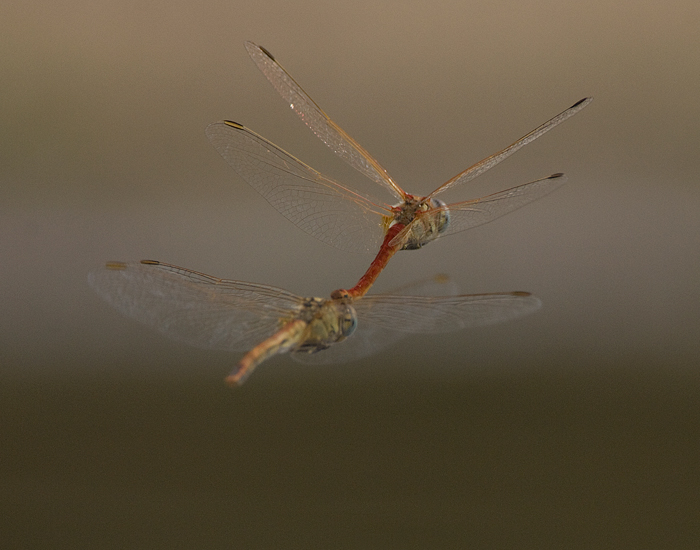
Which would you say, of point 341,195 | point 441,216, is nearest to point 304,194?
point 341,195

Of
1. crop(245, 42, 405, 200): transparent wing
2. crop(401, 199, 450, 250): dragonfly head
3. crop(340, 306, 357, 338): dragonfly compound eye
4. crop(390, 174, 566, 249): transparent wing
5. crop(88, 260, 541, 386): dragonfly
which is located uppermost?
crop(245, 42, 405, 200): transparent wing

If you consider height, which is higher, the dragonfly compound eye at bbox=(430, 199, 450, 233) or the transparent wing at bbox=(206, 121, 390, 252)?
the transparent wing at bbox=(206, 121, 390, 252)

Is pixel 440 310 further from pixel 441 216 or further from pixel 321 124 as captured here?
pixel 321 124

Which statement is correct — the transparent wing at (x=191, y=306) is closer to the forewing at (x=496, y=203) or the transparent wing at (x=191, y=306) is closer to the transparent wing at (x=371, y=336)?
the transparent wing at (x=371, y=336)

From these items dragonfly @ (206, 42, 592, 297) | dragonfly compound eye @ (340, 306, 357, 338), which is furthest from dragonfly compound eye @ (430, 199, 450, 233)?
dragonfly compound eye @ (340, 306, 357, 338)

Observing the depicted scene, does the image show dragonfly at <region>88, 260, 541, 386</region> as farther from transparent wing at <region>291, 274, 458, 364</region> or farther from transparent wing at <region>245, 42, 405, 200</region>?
transparent wing at <region>245, 42, 405, 200</region>

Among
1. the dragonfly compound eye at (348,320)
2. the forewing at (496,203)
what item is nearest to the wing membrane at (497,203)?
the forewing at (496,203)
